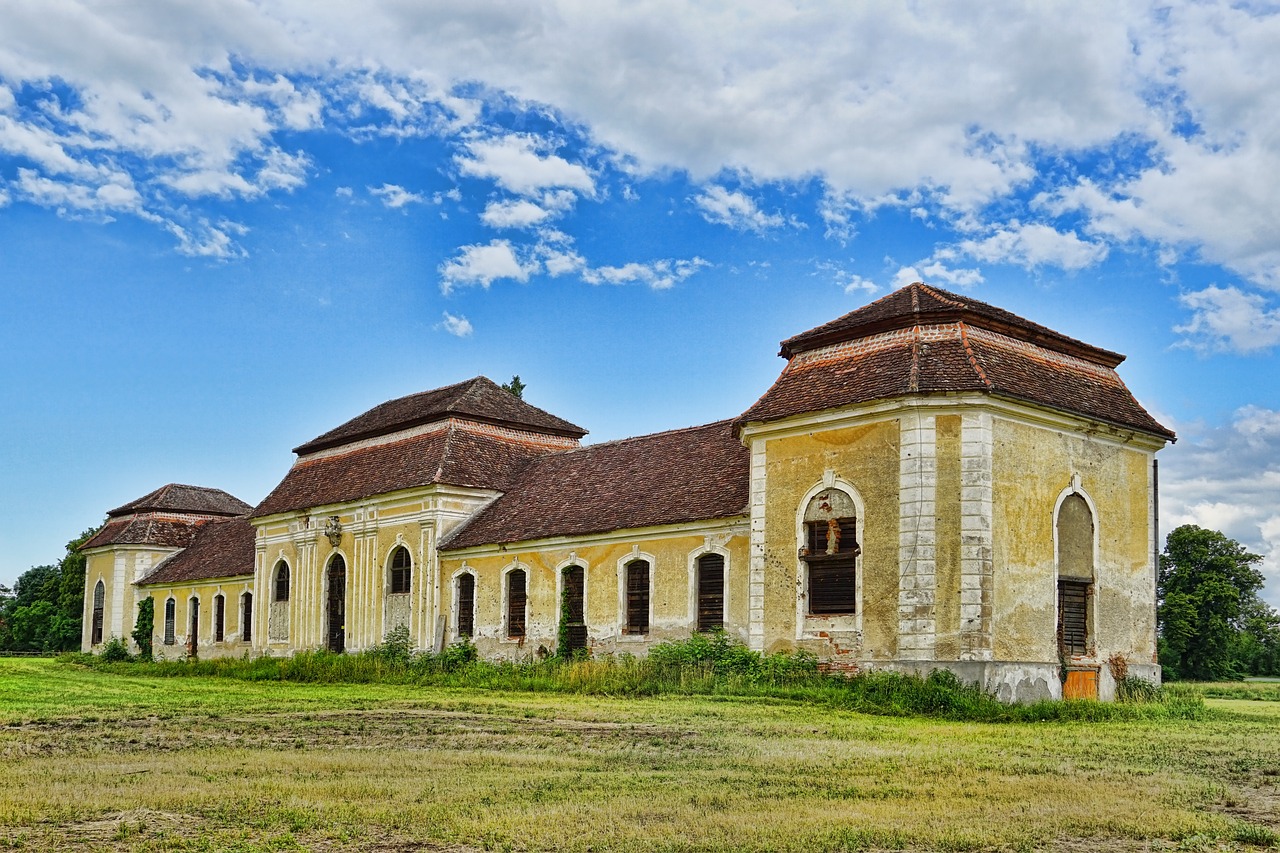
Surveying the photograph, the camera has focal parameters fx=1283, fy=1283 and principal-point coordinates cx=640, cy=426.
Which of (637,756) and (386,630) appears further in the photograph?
(386,630)

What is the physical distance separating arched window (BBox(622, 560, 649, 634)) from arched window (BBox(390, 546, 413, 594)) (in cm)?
819

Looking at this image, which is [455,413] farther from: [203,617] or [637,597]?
[203,617]

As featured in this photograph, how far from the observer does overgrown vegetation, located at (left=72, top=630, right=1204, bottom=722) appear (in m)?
19.3

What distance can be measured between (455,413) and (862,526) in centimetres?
1591

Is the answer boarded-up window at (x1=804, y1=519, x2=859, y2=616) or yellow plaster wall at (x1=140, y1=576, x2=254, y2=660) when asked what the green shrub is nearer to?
yellow plaster wall at (x1=140, y1=576, x2=254, y2=660)

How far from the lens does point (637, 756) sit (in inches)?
505

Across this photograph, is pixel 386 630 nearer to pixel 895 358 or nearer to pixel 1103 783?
pixel 895 358

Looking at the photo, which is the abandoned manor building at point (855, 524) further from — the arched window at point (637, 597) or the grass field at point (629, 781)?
the grass field at point (629, 781)

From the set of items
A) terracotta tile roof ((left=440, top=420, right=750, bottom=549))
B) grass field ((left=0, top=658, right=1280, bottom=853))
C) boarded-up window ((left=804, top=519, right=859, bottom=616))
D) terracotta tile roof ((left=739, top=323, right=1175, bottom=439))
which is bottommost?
grass field ((left=0, top=658, right=1280, bottom=853))

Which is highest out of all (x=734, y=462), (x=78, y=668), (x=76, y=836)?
(x=734, y=462)

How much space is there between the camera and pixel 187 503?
5353cm

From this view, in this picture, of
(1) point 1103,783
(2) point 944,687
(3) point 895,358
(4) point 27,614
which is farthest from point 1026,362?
(4) point 27,614

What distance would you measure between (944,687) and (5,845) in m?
14.4

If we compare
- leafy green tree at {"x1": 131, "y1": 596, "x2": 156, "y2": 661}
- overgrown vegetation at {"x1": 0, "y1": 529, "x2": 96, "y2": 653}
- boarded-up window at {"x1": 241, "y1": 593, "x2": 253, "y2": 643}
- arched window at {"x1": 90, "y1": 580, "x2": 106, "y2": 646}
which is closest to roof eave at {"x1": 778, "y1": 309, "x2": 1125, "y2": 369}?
boarded-up window at {"x1": 241, "y1": 593, "x2": 253, "y2": 643}
